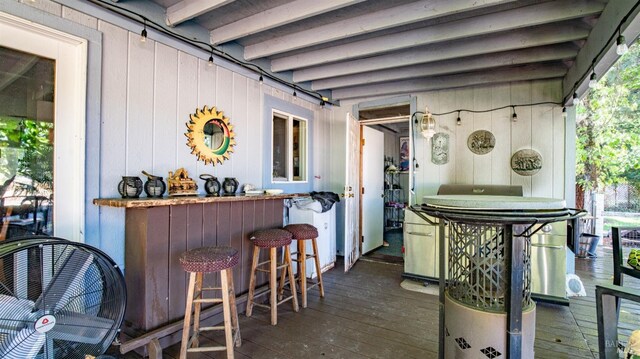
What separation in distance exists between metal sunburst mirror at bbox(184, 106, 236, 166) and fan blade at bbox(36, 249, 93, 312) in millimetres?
1403

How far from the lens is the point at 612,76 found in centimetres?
514

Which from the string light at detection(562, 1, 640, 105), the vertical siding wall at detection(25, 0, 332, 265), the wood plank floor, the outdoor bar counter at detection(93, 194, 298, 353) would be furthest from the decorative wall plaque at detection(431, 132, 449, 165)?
the outdoor bar counter at detection(93, 194, 298, 353)

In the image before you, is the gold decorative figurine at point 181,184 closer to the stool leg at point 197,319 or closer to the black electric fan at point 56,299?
the stool leg at point 197,319

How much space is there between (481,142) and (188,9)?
3.56 metres

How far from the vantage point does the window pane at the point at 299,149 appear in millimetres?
4207

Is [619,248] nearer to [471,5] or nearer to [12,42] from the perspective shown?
[471,5]

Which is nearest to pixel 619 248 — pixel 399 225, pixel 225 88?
pixel 225 88

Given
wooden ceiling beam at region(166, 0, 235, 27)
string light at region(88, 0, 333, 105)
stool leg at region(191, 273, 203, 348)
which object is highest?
wooden ceiling beam at region(166, 0, 235, 27)

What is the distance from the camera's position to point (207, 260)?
186 cm

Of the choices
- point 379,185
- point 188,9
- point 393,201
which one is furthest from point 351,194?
point 393,201

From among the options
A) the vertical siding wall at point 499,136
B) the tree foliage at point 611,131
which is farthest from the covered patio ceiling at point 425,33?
the tree foliage at point 611,131

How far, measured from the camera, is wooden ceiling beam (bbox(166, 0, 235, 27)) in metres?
2.11

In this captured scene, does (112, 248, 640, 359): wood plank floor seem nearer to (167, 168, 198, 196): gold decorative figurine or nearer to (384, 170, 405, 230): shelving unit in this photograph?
(167, 168, 198, 196): gold decorative figurine

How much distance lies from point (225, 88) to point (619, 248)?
11.8 feet
